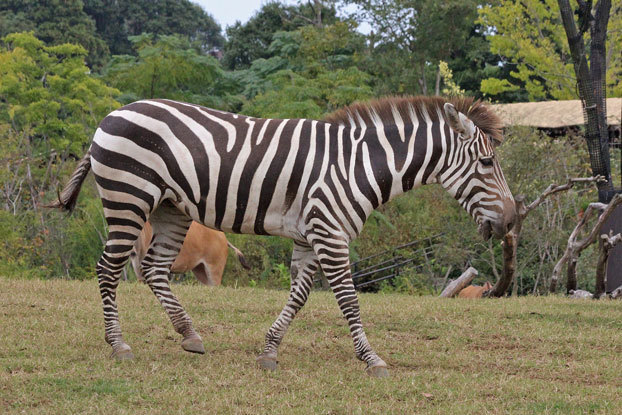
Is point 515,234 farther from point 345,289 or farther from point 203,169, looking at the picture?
point 203,169

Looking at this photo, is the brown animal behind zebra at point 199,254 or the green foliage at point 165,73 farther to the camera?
the green foliage at point 165,73

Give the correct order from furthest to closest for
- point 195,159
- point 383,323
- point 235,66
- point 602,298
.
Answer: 1. point 235,66
2. point 602,298
3. point 383,323
4. point 195,159

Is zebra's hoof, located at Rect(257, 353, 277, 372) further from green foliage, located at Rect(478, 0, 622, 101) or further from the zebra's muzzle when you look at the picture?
green foliage, located at Rect(478, 0, 622, 101)

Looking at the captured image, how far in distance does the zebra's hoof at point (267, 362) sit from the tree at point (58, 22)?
37024 mm

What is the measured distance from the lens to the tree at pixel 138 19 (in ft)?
163

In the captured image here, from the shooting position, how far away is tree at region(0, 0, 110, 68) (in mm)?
40719

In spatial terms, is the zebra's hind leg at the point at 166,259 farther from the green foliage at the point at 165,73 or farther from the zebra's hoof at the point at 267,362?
the green foliage at the point at 165,73

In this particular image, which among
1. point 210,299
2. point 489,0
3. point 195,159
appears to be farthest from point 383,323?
point 489,0

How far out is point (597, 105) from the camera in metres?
12.1

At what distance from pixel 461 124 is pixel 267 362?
2.49 metres

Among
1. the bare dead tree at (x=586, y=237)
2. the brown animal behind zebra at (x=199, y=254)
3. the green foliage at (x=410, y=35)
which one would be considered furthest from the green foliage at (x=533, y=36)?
the brown animal behind zebra at (x=199, y=254)

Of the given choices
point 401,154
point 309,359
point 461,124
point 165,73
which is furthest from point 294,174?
point 165,73

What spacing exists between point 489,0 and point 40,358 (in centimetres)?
2796

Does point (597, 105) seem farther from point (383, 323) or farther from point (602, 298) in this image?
point (383, 323)
